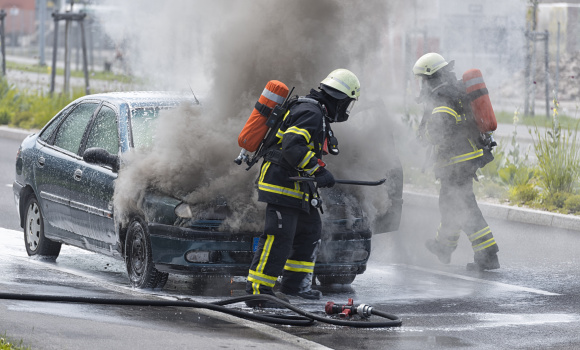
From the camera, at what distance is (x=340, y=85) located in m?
7.33

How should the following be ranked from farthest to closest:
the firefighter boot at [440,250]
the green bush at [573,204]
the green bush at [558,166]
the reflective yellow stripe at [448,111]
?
the green bush at [558,166] → the green bush at [573,204] → the firefighter boot at [440,250] → the reflective yellow stripe at [448,111]

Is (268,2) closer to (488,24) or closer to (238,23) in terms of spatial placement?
(238,23)

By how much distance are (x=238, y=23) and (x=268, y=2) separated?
29cm

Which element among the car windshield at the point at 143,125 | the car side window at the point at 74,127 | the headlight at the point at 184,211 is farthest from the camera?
the car side window at the point at 74,127

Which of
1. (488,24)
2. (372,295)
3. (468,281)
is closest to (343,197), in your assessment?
(372,295)

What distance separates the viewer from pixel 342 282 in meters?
8.48

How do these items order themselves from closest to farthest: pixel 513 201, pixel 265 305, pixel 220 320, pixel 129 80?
pixel 220 320
pixel 265 305
pixel 513 201
pixel 129 80

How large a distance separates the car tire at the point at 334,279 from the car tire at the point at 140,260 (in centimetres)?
128

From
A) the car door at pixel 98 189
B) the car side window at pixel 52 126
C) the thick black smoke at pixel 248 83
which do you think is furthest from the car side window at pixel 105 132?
the car side window at pixel 52 126

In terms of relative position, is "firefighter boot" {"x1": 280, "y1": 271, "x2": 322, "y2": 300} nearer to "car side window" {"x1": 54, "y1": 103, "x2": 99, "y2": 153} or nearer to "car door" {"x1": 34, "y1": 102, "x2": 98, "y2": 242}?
"car door" {"x1": 34, "y1": 102, "x2": 98, "y2": 242}

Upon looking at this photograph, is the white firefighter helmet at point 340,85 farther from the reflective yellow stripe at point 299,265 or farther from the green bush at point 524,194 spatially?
the green bush at point 524,194

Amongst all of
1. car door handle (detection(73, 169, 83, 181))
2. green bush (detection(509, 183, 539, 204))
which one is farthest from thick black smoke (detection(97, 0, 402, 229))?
green bush (detection(509, 183, 539, 204))

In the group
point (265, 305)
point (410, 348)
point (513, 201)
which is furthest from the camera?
point (513, 201)

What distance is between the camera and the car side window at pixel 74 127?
8906 millimetres
